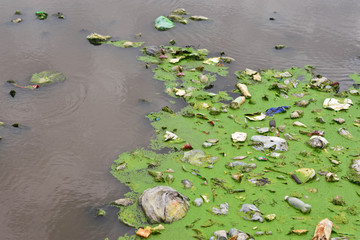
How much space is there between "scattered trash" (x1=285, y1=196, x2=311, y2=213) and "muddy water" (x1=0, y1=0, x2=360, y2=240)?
236 centimetres

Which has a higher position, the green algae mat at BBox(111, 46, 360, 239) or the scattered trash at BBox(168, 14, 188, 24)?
the scattered trash at BBox(168, 14, 188, 24)

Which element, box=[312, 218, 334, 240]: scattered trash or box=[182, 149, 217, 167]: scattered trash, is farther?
box=[182, 149, 217, 167]: scattered trash

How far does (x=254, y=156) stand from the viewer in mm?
5031

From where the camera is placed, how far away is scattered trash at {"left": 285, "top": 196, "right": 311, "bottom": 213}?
4051 mm

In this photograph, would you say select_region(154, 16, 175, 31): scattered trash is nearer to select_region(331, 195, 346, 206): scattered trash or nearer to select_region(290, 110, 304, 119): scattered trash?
select_region(290, 110, 304, 119): scattered trash

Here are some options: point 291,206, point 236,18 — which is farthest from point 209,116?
point 236,18

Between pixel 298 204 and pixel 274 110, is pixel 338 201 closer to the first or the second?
pixel 298 204

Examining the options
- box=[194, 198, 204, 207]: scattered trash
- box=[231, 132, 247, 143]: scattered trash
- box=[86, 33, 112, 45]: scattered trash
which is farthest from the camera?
box=[86, 33, 112, 45]: scattered trash

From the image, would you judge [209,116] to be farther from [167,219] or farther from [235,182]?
[167,219]

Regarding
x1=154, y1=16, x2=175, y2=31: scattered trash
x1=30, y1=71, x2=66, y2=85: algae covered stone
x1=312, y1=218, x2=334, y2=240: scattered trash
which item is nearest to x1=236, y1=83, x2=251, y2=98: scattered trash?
x1=312, y1=218, x2=334, y2=240: scattered trash

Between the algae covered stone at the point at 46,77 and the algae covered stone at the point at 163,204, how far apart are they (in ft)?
12.6

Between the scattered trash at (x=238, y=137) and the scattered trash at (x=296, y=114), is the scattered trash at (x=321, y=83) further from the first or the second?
the scattered trash at (x=238, y=137)

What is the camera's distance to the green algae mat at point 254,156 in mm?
3996

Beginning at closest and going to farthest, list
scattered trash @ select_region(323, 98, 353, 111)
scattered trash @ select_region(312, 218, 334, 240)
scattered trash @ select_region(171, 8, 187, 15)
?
scattered trash @ select_region(312, 218, 334, 240) < scattered trash @ select_region(323, 98, 353, 111) < scattered trash @ select_region(171, 8, 187, 15)
